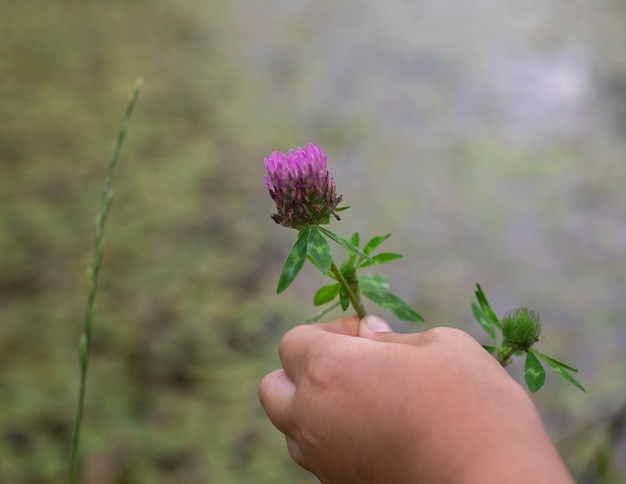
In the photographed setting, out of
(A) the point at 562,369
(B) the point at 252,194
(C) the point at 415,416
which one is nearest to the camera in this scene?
(C) the point at 415,416

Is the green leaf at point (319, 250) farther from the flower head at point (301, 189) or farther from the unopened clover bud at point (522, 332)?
the unopened clover bud at point (522, 332)

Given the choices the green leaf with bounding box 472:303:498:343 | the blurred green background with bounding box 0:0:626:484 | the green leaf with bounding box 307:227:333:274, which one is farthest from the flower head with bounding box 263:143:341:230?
the blurred green background with bounding box 0:0:626:484

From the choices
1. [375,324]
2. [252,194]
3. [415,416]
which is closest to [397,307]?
[375,324]

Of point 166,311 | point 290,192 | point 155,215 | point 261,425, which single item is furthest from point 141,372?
point 290,192

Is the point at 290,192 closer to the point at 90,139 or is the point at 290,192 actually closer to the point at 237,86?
the point at 90,139

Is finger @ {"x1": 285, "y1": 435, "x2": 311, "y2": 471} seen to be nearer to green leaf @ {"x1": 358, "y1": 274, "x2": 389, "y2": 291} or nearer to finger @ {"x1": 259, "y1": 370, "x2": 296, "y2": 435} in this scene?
finger @ {"x1": 259, "y1": 370, "x2": 296, "y2": 435}

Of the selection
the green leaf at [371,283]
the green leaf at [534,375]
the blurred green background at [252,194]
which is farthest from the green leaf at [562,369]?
the blurred green background at [252,194]

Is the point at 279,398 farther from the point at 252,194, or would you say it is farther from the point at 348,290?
the point at 252,194
